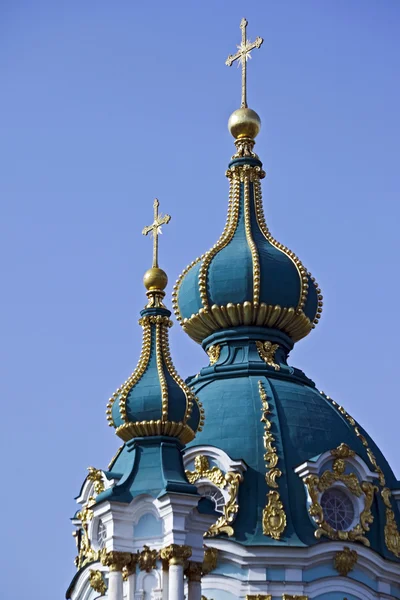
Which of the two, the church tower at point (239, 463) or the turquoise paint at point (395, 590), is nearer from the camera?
the church tower at point (239, 463)

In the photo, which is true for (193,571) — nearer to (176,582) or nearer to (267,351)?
(176,582)

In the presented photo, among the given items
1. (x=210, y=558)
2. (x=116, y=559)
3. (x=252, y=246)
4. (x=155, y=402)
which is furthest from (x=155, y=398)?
(x=252, y=246)

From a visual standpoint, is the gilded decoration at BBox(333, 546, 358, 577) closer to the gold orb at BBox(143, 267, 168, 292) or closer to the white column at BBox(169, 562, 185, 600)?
the white column at BBox(169, 562, 185, 600)

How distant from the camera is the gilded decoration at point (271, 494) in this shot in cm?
3169

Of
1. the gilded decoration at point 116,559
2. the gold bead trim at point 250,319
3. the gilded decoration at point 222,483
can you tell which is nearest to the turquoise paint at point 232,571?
the gilded decoration at point 222,483

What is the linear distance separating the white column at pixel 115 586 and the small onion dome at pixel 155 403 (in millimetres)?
2148

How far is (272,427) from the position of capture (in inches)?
1291

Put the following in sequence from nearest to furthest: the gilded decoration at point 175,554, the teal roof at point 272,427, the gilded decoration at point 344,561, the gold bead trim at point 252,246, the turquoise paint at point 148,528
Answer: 1. the gilded decoration at point 175,554
2. the turquoise paint at point 148,528
3. the gilded decoration at point 344,561
4. the teal roof at point 272,427
5. the gold bead trim at point 252,246

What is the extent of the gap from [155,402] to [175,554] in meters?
2.38

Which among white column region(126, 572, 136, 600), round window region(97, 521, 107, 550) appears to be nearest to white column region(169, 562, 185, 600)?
white column region(126, 572, 136, 600)

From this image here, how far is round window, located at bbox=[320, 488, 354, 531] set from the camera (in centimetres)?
3234

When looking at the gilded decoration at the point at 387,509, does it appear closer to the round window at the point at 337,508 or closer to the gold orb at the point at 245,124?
the round window at the point at 337,508

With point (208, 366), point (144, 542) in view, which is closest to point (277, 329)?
point (208, 366)

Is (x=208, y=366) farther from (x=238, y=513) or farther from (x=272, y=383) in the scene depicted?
(x=238, y=513)
